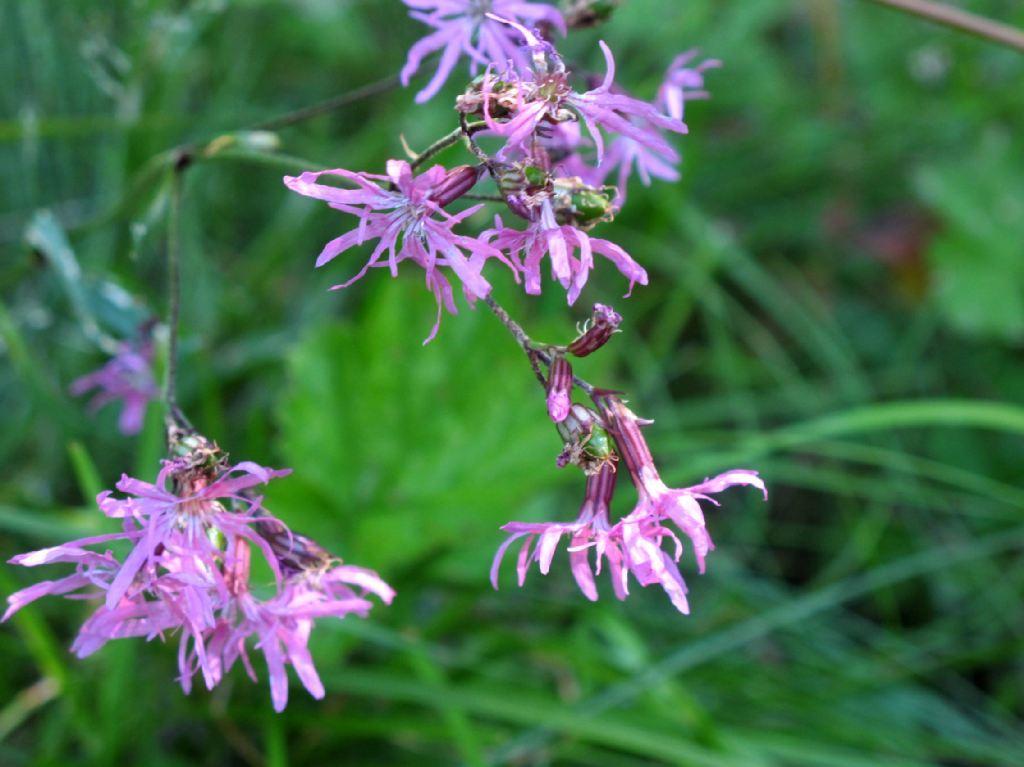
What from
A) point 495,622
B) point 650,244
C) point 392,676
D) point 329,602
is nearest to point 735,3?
point 650,244

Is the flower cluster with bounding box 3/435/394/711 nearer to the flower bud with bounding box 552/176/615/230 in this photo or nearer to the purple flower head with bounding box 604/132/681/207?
the flower bud with bounding box 552/176/615/230

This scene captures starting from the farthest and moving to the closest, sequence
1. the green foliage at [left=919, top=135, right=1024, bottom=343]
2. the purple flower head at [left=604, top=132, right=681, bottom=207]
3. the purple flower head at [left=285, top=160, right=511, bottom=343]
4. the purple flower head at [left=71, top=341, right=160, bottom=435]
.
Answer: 1. the green foliage at [left=919, top=135, right=1024, bottom=343]
2. the purple flower head at [left=71, top=341, right=160, bottom=435]
3. the purple flower head at [left=604, top=132, right=681, bottom=207]
4. the purple flower head at [left=285, top=160, right=511, bottom=343]

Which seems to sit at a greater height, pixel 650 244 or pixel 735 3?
pixel 735 3

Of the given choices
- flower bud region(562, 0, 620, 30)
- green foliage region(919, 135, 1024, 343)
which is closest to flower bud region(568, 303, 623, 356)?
flower bud region(562, 0, 620, 30)

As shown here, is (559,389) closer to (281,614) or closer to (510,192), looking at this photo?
(510,192)

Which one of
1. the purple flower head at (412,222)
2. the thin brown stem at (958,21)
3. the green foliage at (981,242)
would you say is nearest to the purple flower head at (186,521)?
the purple flower head at (412,222)

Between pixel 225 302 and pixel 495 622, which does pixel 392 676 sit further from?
pixel 225 302

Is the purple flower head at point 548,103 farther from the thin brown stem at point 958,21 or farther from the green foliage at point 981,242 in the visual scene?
the green foliage at point 981,242
